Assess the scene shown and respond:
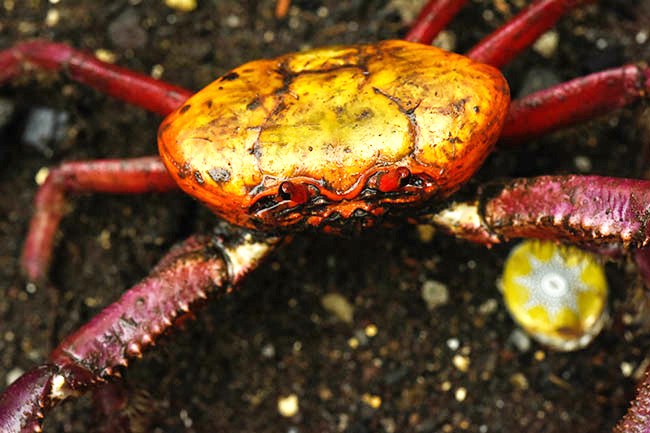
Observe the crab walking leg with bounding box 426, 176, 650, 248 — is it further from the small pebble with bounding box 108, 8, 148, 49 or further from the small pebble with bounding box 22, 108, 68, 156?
the small pebble with bounding box 22, 108, 68, 156

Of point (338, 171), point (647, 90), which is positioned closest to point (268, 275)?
point (338, 171)

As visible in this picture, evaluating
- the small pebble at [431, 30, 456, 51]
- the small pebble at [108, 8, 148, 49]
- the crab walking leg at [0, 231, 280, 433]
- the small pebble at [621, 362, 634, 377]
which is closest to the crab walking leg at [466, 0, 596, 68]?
the small pebble at [431, 30, 456, 51]

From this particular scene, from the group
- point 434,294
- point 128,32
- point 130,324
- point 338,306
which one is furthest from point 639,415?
point 128,32

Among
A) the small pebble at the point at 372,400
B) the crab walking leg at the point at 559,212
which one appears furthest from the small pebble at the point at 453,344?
the crab walking leg at the point at 559,212

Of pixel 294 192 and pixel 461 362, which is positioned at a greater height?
pixel 294 192

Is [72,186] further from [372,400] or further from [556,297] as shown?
[556,297]

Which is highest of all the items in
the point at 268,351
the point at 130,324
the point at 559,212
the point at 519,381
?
the point at 559,212

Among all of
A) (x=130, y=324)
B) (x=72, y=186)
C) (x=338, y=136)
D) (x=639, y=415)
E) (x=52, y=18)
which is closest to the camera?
(x=338, y=136)

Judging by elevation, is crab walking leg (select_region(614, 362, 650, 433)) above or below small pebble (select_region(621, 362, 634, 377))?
above
